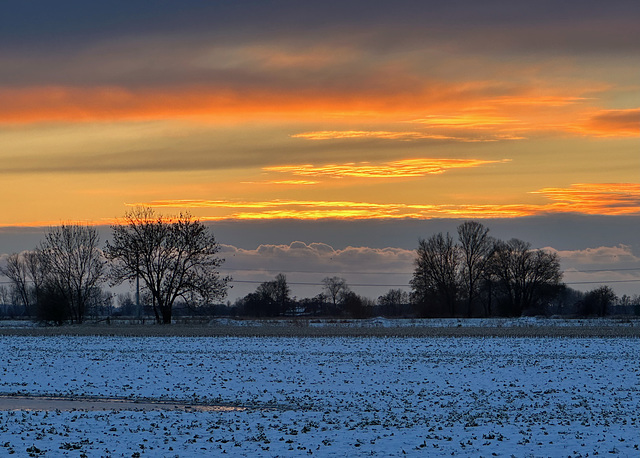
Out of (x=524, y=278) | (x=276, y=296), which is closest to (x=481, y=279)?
(x=524, y=278)

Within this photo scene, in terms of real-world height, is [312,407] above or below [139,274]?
below

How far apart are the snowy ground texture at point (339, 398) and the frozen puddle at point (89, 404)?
2.57 feet

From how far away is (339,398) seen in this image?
901 inches

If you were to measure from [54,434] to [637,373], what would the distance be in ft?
72.4

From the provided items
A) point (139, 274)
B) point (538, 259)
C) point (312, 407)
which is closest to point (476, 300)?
point (538, 259)

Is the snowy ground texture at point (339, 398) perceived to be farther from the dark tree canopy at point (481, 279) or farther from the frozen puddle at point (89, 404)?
the dark tree canopy at point (481, 279)

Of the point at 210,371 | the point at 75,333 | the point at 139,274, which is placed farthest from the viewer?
the point at 139,274

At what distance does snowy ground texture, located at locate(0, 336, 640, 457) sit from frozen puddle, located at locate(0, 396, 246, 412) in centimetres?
78

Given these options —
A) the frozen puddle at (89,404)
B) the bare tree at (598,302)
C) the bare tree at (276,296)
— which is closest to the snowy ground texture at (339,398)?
the frozen puddle at (89,404)

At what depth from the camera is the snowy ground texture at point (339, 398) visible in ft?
50.4

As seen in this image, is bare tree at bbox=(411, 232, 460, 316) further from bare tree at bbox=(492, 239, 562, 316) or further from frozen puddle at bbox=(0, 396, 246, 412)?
frozen puddle at bbox=(0, 396, 246, 412)

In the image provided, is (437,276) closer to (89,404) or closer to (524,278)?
(524,278)

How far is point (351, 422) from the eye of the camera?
60.2 feet

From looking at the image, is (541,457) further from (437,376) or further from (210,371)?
(210,371)
